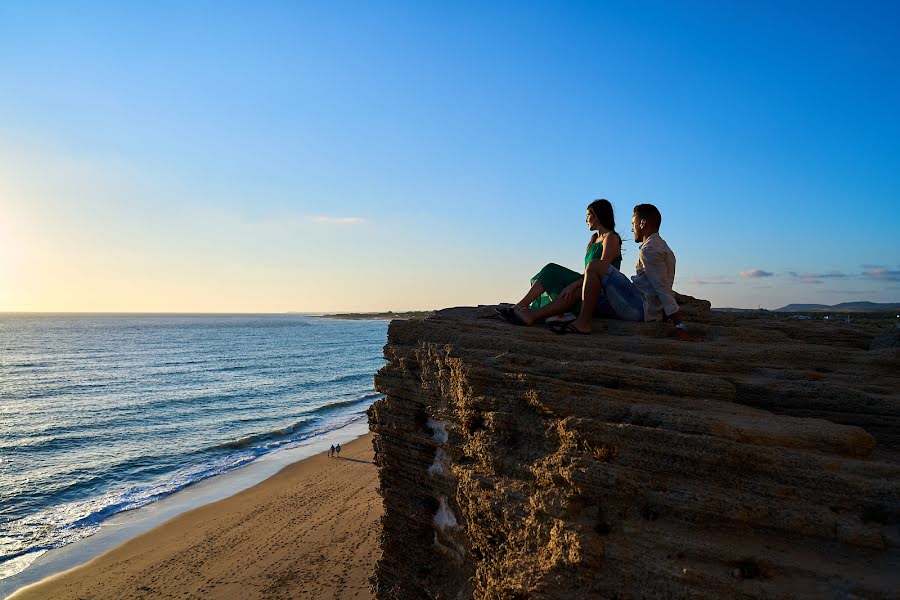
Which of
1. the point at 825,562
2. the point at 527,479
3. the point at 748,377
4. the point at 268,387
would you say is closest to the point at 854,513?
the point at 825,562

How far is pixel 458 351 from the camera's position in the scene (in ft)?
21.4

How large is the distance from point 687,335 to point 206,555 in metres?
13.3

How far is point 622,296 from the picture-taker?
771cm

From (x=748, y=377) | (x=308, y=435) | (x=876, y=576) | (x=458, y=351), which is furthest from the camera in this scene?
(x=308, y=435)

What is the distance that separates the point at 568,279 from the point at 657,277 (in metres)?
1.25

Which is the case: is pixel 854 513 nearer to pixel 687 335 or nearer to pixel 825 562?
pixel 825 562

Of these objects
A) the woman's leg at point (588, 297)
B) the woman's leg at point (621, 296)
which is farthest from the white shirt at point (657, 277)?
the woman's leg at point (588, 297)

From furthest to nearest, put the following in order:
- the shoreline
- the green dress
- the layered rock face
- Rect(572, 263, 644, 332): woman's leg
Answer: the shoreline, the green dress, Rect(572, 263, 644, 332): woman's leg, the layered rock face

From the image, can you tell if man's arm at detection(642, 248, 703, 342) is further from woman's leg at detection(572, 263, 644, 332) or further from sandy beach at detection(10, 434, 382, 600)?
sandy beach at detection(10, 434, 382, 600)

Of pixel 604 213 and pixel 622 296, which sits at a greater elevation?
pixel 604 213

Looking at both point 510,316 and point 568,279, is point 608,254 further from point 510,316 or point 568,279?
point 510,316

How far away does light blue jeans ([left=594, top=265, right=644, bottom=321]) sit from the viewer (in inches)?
301

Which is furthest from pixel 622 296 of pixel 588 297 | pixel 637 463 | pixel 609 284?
pixel 637 463

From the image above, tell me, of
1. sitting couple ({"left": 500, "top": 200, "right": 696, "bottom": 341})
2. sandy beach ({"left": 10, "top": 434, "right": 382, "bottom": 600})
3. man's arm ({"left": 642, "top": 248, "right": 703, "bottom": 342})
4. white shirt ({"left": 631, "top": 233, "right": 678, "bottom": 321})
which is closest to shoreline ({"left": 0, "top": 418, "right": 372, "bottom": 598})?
sandy beach ({"left": 10, "top": 434, "right": 382, "bottom": 600})
